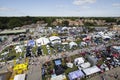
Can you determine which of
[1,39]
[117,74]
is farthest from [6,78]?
[1,39]

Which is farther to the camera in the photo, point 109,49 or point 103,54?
point 109,49

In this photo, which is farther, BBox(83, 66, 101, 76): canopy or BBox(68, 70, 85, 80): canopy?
BBox(83, 66, 101, 76): canopy

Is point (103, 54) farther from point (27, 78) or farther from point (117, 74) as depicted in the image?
point (27, 78)

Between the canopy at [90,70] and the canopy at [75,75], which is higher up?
the canopy at [90,70]

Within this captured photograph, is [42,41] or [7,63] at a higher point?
[42,41]

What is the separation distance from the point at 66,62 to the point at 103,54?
1009cm

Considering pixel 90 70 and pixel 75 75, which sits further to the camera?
pixel 90 70

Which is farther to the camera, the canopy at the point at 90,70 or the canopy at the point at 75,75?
the canopy at the point at 90,70

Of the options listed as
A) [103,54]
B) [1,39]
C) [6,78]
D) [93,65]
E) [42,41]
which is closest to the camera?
[6,78]

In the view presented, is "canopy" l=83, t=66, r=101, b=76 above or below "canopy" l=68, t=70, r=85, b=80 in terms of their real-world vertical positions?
above

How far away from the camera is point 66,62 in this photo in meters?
27.0

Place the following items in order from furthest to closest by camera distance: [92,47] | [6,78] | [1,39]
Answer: [1,39]
[92,47]
[6,78]

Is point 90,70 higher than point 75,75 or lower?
higher

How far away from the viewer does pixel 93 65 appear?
2477cm
